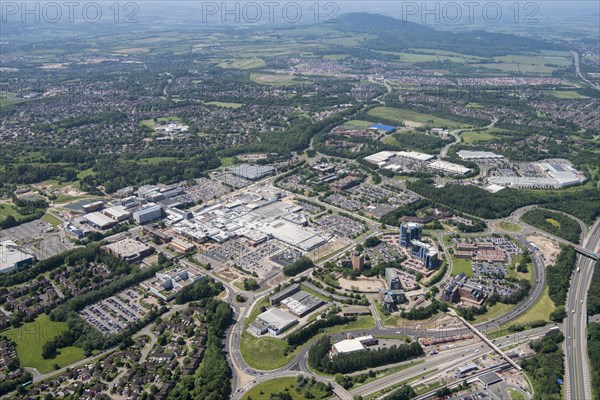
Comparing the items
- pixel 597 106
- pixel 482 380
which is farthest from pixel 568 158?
pixel 482 380

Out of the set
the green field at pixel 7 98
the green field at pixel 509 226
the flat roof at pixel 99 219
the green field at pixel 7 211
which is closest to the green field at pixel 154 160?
the flat roof at pixel 99 219

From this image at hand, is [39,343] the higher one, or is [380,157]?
[380,157]

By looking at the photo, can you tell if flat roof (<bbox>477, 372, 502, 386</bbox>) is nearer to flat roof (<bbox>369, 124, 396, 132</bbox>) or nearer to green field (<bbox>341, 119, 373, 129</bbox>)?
flat roof (<bbox>369, 124, 396, 132</bbox>)

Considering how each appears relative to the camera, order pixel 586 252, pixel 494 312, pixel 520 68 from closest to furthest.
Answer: pixel 494 312, pixel 586 252, pixel 520 68

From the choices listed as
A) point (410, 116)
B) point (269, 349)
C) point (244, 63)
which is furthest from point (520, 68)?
point (269, 349)

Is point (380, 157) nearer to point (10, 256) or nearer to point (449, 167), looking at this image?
point (449, 167)

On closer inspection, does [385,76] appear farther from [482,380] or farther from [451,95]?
[482,380]
